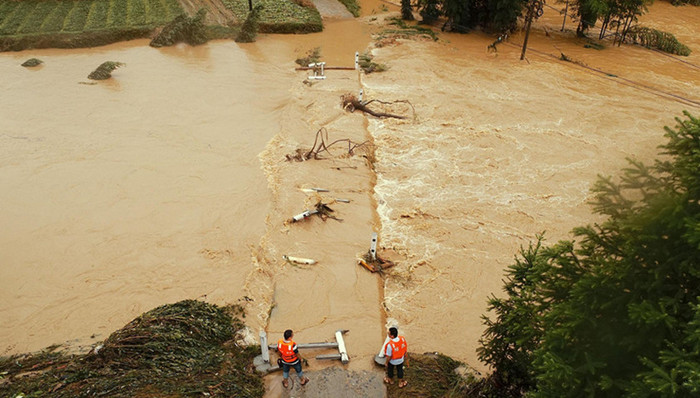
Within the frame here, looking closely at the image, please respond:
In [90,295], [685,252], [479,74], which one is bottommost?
[90,295]

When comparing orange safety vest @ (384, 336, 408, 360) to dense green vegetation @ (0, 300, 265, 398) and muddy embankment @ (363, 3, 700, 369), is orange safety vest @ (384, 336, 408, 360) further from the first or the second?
dense green vegetation @ (0, 300, 265, 398)

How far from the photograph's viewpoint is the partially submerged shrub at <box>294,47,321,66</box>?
23881 millimetres

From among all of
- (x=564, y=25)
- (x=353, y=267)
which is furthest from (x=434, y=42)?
(x=353, y=267)

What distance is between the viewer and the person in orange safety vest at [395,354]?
7.84 m

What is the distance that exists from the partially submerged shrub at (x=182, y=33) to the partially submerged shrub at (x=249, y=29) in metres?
2.07

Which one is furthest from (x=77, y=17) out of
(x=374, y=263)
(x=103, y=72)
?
(x=374, y=263)

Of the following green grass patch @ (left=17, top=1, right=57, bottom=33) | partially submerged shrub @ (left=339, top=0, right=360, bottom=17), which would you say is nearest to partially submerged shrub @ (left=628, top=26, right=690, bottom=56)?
partially submerged shrub @ (left=339, top=0, right=360, bottom=17)

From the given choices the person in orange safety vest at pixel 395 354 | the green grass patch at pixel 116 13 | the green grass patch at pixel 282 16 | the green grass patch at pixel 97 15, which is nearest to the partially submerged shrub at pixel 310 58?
the green grass patch at pixel 282 16

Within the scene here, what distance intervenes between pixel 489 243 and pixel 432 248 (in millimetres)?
1503

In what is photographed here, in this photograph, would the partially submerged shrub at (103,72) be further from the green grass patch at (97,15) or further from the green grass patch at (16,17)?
the green grass patch at (16,17)

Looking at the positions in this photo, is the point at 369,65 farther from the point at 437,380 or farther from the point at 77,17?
the point at 77,17

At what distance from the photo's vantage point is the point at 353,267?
11203 millimetres

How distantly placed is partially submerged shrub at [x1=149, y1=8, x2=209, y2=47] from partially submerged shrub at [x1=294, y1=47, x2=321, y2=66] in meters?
5.90

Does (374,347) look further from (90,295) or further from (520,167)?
(520,167)
